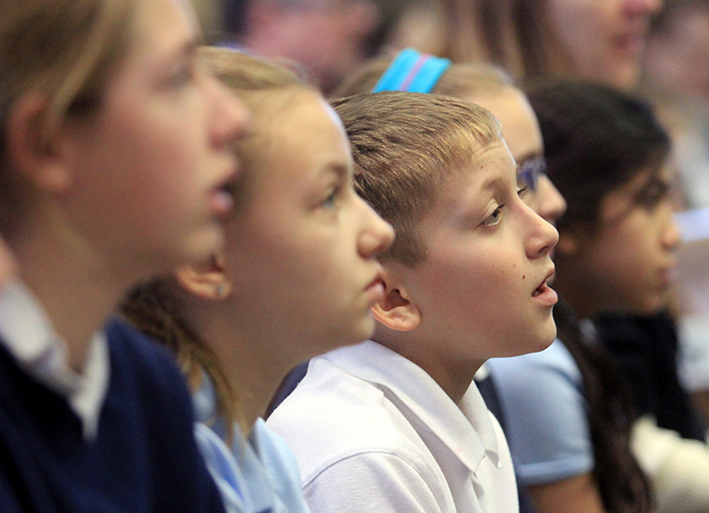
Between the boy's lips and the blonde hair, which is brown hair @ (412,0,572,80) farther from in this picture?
the blonde hair

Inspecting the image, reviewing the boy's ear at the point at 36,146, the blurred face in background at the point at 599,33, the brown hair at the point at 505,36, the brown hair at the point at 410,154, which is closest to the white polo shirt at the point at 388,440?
the brown hair at the point at 410,154

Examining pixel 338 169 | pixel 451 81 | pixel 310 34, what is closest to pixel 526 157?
pixel 451 81

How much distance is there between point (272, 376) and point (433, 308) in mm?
248

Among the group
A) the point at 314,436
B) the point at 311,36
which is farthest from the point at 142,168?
the point at 311,36

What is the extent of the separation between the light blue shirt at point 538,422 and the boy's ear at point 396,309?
388 mm

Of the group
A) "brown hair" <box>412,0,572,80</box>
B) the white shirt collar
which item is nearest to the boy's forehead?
the white shirt collar

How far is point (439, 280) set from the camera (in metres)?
1.00

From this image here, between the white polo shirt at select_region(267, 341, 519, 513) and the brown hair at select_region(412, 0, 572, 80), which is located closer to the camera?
the white polo shirt at select_region(267, 341, 519, 513)

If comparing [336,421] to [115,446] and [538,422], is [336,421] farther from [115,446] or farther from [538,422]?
[538,422]

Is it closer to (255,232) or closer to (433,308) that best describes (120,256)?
(255,232)

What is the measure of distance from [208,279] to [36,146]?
255mm

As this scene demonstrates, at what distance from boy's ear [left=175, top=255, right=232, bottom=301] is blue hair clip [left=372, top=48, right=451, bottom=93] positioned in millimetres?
615

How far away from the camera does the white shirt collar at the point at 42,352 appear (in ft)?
1.78

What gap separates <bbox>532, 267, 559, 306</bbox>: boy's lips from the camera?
1.00 m
